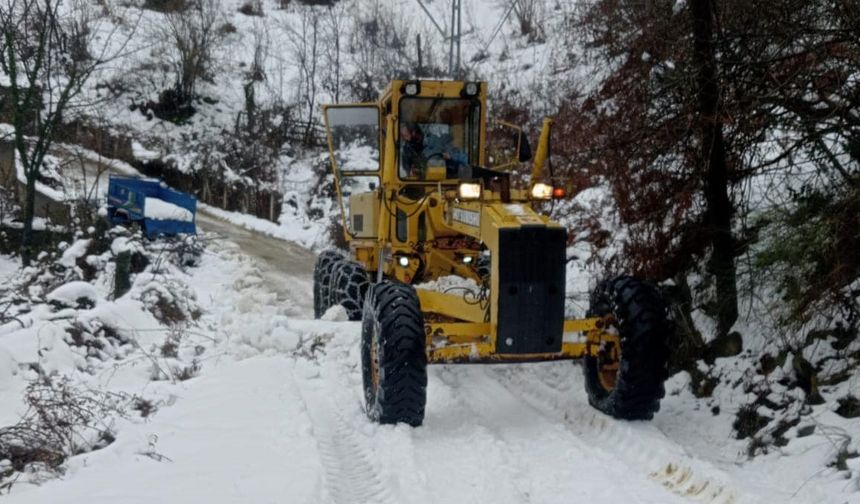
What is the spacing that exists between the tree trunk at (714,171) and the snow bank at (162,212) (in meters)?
13.9

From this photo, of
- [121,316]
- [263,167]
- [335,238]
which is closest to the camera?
[121,316]

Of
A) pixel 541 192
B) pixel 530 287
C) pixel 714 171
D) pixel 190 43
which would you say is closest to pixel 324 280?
pixel 541 192

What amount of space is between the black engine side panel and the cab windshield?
2.71 meters

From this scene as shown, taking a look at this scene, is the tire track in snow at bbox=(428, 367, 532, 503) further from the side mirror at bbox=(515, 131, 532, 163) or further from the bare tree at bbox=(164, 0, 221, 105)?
the bare tree at bbox=(164, 0, 221, 105)

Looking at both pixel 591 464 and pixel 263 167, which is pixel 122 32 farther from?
pixel 591 464

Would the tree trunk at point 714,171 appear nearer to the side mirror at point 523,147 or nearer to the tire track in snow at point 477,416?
the side mirror at point 523,147

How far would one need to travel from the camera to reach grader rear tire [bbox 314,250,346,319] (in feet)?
36.0

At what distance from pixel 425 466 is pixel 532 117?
16.2 m

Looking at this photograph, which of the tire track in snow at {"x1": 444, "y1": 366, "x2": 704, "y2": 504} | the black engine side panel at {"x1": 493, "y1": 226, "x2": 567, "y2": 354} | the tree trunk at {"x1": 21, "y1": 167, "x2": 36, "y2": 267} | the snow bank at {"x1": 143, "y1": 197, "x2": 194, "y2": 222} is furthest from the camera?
the snow bank at {"x1": 143, "y1": 197, "x2": 194, "y2": 222}

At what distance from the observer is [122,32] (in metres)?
39.1

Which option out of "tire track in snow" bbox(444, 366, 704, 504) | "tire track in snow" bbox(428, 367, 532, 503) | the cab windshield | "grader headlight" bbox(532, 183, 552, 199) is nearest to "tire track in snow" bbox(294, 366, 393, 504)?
"tire track in snow" bbox(428, 367, 532, 503)

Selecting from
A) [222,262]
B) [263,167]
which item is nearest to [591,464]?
[222,262]

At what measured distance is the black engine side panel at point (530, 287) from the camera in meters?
5.73

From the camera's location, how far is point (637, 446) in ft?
17.9
